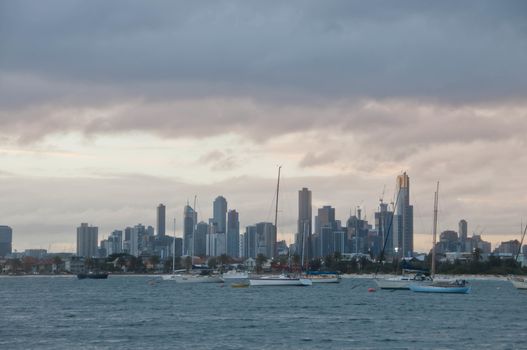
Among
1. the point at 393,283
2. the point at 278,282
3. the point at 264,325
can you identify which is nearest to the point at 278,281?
the point at 278,282

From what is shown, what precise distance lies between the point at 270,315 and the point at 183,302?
113 ft

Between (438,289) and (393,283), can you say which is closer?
(438,289)

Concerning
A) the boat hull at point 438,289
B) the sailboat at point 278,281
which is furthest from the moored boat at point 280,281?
the boat hull at point 438,289

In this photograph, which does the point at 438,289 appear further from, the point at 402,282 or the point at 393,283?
the point at 393,283

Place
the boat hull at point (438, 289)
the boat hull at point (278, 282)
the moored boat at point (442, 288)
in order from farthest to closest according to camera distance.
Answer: the boat hull at point (278, 282) → the moored boat at point (442, 288) → the boat hull at point (438, 289)

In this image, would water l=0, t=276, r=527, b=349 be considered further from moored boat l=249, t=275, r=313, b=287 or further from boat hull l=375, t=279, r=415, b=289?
moored boat l=249, t=275, r=313, b=287

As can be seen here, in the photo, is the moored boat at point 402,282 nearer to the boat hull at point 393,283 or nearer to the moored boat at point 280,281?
the boat hull at point 393,283

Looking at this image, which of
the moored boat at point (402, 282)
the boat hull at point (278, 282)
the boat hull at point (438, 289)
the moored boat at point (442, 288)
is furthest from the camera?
the boat hull at point (278, 282)

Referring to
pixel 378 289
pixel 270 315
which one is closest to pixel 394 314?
pixel 270 315

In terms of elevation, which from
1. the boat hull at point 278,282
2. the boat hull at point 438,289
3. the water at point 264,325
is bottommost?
the water at point 264,325

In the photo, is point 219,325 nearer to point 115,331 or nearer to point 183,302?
point 115,331

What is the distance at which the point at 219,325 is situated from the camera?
89.6 metres

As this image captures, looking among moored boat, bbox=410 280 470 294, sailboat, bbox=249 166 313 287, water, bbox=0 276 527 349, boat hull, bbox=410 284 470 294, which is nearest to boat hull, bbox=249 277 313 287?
sailboat, bbox=249 166 313 287

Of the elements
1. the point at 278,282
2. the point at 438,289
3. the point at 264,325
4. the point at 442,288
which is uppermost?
the point at 278,282
